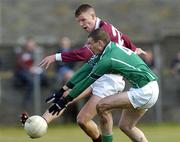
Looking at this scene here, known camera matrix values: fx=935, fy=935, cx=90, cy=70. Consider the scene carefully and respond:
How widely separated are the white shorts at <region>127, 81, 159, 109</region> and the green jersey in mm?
74

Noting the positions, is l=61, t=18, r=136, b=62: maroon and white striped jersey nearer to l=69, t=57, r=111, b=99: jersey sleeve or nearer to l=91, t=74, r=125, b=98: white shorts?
l=91, t=74, r=125, b=98: white shorts

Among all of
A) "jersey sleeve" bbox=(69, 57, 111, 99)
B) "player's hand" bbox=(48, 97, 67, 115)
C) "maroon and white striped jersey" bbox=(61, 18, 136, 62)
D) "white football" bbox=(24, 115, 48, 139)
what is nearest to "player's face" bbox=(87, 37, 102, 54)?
"jersey sleeve" bbox=(69, 57, 111, 99)

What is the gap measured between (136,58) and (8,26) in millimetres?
17318

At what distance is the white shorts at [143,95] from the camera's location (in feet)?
47.1

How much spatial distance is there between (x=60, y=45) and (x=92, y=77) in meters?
10.5

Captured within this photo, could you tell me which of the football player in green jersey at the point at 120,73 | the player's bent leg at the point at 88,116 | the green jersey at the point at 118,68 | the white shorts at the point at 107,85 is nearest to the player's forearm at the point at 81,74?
the white shorts at the point at 107,85

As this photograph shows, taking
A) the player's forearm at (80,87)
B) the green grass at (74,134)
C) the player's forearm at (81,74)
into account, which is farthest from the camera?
the green grass at (74,134)

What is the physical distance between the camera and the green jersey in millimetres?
14133

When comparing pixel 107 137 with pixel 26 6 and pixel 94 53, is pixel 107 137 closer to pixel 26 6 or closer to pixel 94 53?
pixel 94 53

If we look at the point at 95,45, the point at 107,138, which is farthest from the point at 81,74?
the point at 95,45

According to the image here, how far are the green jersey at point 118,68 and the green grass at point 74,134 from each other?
15.9 feet

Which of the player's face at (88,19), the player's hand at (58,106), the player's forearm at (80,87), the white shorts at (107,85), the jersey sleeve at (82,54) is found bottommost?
the player's hand at (58,106)

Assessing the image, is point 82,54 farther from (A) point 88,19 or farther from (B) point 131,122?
(B) point 131,122

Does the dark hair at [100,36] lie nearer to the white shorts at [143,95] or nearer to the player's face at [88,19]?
the white shorts at [143,95]
